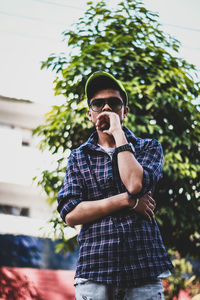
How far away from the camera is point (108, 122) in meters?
2.02

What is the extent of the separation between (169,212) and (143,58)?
2.20 metres

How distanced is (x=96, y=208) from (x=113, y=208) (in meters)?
0.10

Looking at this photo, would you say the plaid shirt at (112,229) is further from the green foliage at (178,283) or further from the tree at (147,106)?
the green foliage at (178,283)

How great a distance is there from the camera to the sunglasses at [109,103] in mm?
2025

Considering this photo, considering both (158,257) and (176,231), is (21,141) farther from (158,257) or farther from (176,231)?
(158,257)

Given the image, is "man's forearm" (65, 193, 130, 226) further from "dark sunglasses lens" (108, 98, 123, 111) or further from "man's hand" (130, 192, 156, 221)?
"dark sunglasses lens" (108, 98, 123, 111)

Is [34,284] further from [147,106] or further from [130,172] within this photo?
[130,172]

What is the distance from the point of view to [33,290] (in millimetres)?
7559

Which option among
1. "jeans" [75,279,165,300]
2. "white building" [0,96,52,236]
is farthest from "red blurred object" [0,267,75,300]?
"jeans" [75,279,165,300]

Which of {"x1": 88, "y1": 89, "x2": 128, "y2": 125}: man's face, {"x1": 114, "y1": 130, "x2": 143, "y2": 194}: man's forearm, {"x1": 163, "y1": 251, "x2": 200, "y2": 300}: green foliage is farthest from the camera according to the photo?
Answer: {"x1": 163, "y1": 251, "x2": 200, "y2": 300}: green foliage

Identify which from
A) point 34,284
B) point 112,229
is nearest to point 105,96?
point 112,229

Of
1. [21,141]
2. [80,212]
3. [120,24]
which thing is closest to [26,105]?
[21,141]

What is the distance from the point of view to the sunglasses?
6.64ft

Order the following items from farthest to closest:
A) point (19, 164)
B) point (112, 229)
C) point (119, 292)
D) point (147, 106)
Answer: point (19, 164) < point (147, 106) < point (112, 229) < point (119, 292)
